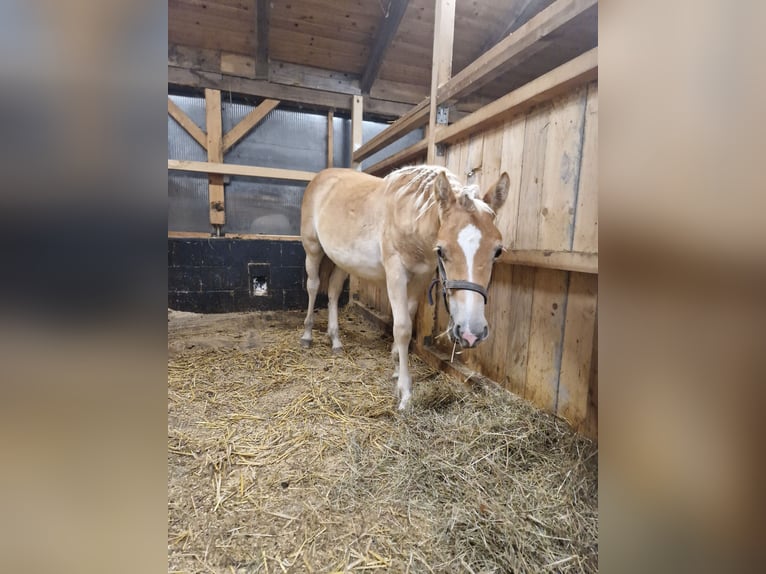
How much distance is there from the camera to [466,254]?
4.00 ft

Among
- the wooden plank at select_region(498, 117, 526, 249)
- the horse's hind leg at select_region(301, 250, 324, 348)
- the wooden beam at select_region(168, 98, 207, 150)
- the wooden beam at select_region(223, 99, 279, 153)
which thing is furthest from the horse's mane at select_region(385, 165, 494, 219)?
the wooden beam at select_region(168, 98, 207, 150)

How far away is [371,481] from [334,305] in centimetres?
165

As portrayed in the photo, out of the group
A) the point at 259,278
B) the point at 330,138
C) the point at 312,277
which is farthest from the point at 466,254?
the point at 330,138

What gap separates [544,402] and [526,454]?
0.28 metres

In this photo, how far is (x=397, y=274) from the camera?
1720 mm

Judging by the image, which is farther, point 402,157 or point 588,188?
point 402,157

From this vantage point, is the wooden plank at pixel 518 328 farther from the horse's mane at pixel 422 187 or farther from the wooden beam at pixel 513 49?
the wooden beam at pixel 513 49

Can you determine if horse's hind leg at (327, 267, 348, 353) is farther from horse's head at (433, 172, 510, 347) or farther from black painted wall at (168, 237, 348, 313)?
horse's head at (433, 172, 510, 347)

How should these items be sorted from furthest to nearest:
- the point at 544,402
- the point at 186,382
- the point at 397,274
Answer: the point at 186,382 < the point at 397,274 < the point at 544,402

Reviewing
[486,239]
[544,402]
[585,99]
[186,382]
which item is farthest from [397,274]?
[186,382]

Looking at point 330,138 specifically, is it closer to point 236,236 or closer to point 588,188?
point 236,236

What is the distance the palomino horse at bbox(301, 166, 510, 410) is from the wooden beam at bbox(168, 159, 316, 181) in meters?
1.13
